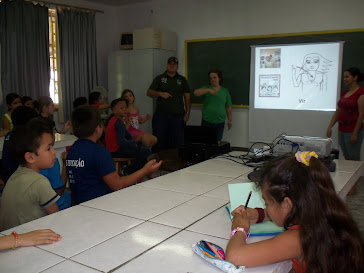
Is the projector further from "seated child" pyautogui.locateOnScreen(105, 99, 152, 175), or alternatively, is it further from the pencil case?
"seated child" pyautogui.locateOnScreen(105, 99, 152, 175)

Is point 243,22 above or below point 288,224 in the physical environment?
above

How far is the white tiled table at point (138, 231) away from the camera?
967 mm

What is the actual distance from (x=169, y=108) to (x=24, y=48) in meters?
2.27

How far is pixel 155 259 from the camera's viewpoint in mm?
995

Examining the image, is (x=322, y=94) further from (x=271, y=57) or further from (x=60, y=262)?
(x=60, y=262)

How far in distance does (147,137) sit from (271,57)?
237 centimetres

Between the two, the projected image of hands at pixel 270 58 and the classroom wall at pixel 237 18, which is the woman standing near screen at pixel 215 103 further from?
the projected image of hands at pixel 270 58

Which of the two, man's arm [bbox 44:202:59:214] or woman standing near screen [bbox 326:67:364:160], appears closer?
man's arm [bbox 44:202:59:214]

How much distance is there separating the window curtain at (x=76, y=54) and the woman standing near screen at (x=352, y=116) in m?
4.00

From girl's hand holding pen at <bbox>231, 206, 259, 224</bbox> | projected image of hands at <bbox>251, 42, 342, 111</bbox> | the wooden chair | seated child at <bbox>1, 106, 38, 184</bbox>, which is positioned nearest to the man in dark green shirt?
projected image of hands at <bbox>251, 42, 342, 111</bbox>

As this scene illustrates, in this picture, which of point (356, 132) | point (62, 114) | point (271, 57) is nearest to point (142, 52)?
point (62, 114)

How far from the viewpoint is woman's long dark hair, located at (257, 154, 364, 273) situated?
0.99m

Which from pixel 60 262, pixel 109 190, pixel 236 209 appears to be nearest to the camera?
pixel 60 262

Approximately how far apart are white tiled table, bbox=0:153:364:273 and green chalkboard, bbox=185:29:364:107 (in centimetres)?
345
